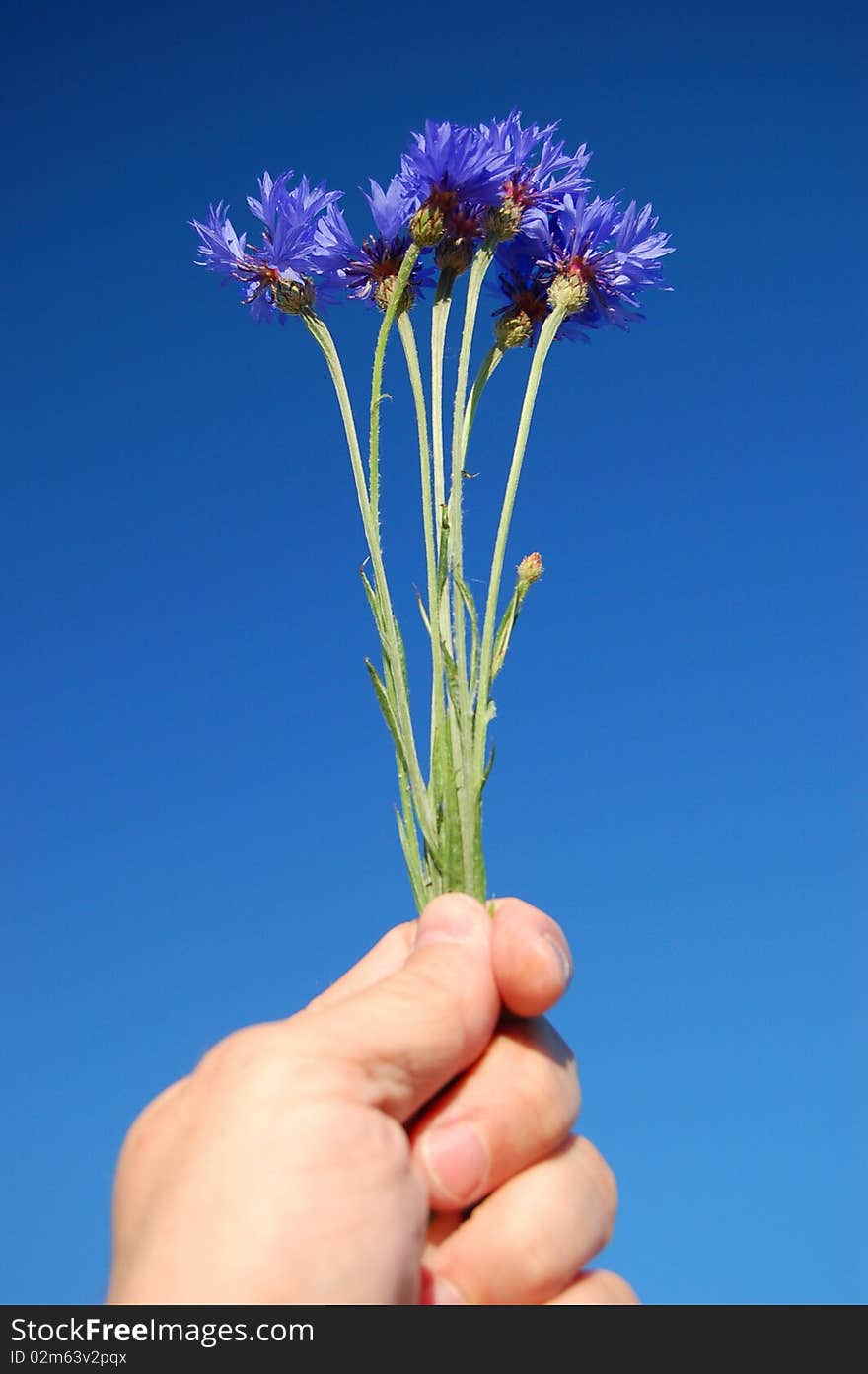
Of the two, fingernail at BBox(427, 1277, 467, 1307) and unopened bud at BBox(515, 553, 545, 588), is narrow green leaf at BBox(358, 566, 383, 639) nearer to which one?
unopened bud at BBox(515, 553, 545, 588)

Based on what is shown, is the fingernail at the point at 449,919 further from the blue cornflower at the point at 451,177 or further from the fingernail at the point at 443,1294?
the blue cornflower at the point at 451,177

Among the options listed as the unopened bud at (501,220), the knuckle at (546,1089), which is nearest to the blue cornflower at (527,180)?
the unopened bud at (501,220)

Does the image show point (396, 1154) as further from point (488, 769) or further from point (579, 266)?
point (579, 266)

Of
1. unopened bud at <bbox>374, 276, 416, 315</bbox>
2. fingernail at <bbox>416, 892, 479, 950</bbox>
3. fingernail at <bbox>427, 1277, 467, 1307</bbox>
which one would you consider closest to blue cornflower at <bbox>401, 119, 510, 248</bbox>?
unopened bud at <bbox>374, 276, 416, 315</bbox>

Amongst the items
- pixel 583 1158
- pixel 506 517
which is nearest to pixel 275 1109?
pixel 583 1158

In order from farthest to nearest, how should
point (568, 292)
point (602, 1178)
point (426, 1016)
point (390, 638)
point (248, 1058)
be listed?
point (568, 292) < point (390, 638) < point (602, 1178) < point (426, 1016) < point (248, 1058)

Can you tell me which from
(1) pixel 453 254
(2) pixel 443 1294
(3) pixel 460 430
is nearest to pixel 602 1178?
(2) pixel 443 1294
